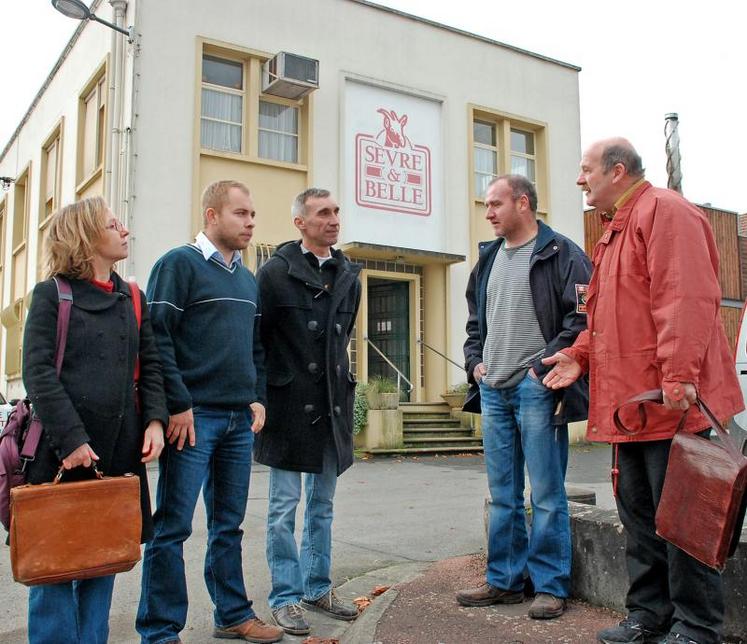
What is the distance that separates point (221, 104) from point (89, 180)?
9.22 feet

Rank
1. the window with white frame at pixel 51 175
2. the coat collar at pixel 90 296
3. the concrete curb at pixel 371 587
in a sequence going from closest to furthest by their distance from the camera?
the coat collar at pixel 90 296 → the concrete curb at pixel 371 587 → the window with white frame at pixel 51 175

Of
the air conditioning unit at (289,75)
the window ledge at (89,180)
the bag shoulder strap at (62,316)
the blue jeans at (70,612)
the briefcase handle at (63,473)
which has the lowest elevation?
the blue jeans at (70,612)

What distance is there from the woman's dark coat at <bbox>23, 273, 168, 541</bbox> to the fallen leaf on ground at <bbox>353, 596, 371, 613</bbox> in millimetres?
1462

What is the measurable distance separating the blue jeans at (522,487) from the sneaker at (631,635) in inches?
21.4

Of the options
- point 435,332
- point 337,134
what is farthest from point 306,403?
point 435,332

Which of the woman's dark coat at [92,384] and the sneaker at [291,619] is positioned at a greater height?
the woman's dark coat at [92,384]

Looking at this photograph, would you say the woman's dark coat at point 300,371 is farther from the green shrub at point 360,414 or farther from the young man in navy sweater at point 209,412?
the green shrub at point 360,414

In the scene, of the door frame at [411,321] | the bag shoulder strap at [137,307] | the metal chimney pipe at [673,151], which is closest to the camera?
the bag shoulder strap at [137,307]

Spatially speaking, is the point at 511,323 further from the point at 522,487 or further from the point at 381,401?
the point at 381,401

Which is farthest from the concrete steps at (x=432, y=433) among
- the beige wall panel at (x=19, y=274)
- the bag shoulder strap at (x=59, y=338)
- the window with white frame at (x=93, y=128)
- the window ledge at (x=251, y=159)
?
the beige wall panel at (x=19, y=274)

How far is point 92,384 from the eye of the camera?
3.03 m

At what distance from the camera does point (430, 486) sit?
9.45m

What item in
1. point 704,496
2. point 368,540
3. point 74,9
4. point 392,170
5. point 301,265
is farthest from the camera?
point 392,170

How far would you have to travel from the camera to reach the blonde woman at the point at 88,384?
288 cm
